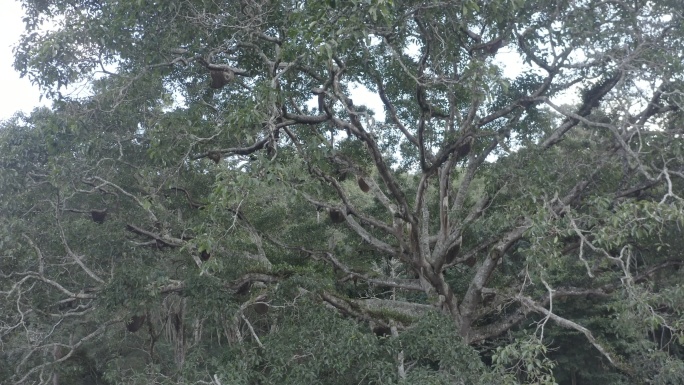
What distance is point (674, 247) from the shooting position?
24.8 ft

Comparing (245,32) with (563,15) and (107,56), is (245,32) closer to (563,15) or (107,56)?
(107,56)

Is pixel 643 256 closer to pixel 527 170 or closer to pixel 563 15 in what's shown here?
pixel 527 170

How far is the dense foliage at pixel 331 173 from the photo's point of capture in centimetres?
574

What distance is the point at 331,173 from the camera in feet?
26.0

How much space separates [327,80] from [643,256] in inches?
176

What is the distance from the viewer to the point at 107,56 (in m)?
6.90

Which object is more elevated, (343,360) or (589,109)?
(589,109)

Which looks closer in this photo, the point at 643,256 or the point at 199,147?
the point at 199,147

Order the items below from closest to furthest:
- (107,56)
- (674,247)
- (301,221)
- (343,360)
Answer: (343,360) → (107,56) → (674,247) → (301,221)

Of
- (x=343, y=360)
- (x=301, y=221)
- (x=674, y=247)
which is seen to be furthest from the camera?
(x=301, y=221)

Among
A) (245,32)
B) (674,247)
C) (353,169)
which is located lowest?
(674,247)

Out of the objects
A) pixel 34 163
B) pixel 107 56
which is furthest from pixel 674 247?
pixel 34 163

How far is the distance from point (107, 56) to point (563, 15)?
4613 millimetres

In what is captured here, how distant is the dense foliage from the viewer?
5738mm
